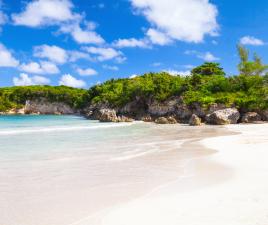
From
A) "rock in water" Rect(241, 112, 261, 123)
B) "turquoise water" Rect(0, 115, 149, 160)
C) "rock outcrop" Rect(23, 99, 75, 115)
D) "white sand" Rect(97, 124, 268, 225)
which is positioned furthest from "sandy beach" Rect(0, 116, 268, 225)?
"rock outcrop" Rect(23, 99, 75, 115)

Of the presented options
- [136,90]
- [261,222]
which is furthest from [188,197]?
[136,90]

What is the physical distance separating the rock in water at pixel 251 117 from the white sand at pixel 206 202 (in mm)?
32481

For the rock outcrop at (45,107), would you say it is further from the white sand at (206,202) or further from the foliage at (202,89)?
the white sand at (206,202)

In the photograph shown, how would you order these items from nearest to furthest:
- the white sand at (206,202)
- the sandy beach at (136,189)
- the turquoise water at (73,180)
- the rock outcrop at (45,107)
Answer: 1. the white sand at (206,202)
2. the sandy beach at (136,189)
3. the turquoise water at (73,180)
4. the rock outcrop at (45,107)

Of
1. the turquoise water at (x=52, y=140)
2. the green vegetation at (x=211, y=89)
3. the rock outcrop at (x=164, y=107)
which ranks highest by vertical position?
the green vegetation at (x=211, y=89)

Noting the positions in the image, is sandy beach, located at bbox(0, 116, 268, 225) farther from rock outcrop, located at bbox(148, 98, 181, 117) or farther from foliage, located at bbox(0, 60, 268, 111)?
rock outcrop, located at bbox(148, 98, 181, 117)

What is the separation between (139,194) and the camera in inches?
351

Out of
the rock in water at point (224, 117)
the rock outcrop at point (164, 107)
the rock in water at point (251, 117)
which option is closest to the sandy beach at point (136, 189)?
the rock in water at point (224, 117)

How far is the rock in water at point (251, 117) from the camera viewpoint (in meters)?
43.0

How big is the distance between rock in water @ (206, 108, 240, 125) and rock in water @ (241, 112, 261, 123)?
2.93 ft

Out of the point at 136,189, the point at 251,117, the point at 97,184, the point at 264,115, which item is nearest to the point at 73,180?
the point at 97,184

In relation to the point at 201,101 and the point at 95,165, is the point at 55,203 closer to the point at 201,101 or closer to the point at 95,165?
the point at 95,165

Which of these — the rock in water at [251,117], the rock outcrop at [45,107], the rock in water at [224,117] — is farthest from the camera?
the rock outcrop at [45,107]

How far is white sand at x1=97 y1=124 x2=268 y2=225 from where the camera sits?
677cm
